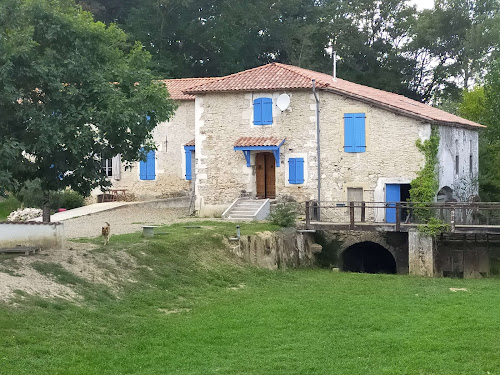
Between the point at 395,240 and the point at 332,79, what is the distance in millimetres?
8059

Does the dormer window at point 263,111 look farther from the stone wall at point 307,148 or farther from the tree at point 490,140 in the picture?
the tree at point 490,140

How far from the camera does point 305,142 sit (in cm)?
2977

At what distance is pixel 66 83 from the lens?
19219 millimetres

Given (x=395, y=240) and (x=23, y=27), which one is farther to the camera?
(x=395, y=240)

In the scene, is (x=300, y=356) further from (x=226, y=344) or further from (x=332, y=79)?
(x=332, y=79)

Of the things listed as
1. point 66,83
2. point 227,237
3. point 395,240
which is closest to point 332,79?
point 395,240

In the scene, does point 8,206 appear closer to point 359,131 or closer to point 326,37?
point 359,131

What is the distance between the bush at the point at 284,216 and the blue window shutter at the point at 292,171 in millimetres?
3001

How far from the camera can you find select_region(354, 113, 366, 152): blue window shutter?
28.8m

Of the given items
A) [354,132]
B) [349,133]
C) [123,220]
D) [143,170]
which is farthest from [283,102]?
[143,170]

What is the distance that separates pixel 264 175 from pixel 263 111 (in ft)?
8.13

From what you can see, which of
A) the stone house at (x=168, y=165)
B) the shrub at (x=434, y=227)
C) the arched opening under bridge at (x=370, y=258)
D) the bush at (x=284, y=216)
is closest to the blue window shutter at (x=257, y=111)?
the bush at (x=284, y=216)

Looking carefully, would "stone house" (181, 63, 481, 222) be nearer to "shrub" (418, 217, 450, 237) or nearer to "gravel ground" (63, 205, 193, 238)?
"gravel ground" (63, 205, 193, 238)

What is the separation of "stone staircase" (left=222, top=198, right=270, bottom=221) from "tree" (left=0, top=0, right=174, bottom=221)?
9.15 metres
